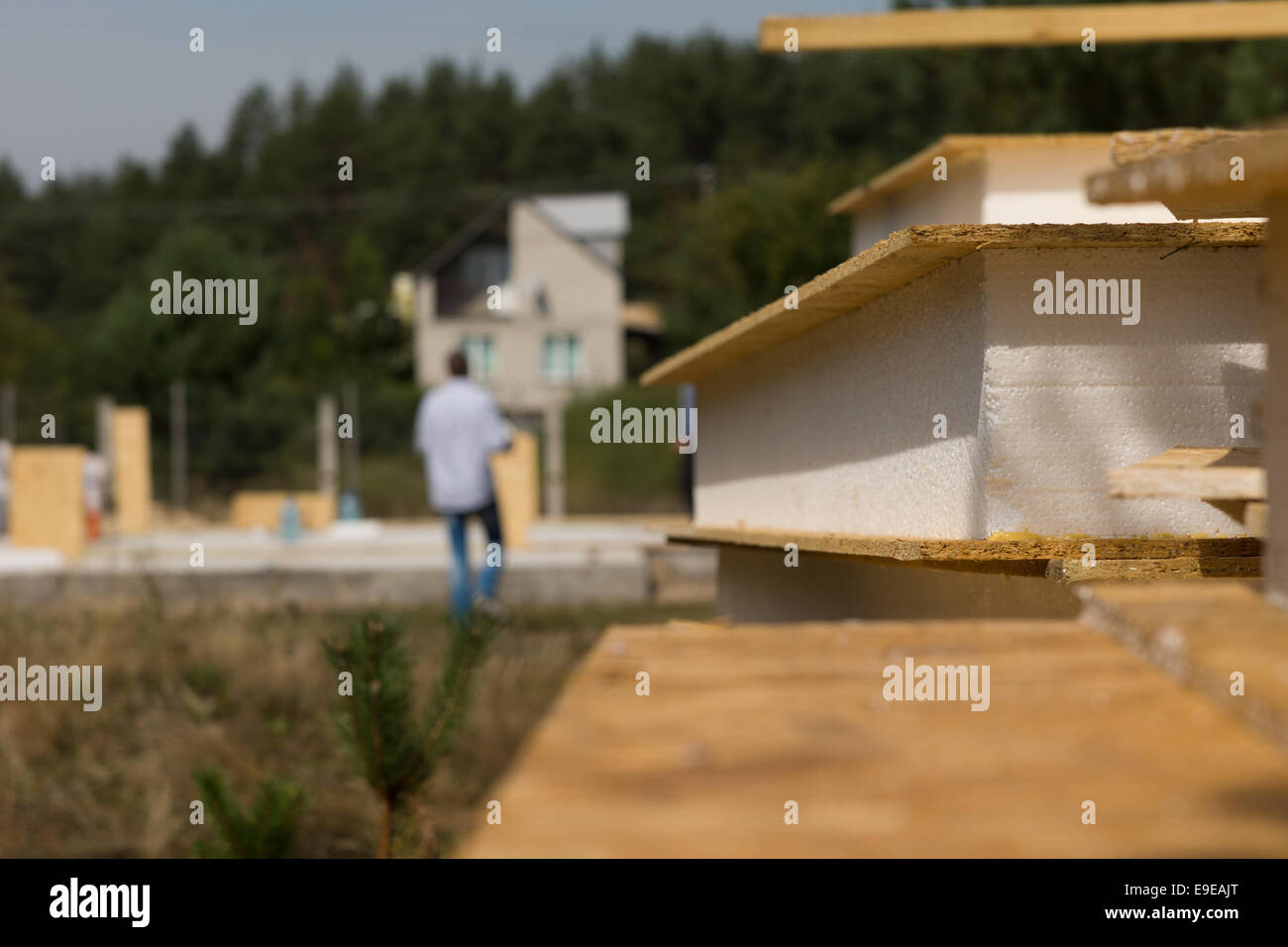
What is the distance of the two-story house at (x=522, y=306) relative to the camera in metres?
51.6

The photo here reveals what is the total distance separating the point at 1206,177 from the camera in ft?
6.33

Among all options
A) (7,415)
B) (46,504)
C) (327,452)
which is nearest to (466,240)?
(7,415)

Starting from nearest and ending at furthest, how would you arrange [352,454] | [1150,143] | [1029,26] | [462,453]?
[1150,143], [1029,26], [462,453], [352,454]

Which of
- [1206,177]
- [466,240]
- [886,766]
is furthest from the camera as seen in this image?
[466,240]

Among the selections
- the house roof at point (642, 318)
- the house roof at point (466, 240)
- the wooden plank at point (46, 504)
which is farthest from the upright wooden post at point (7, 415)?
the house roof at point (642, 318)

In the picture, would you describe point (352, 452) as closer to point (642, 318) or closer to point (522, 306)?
point (522, 306)

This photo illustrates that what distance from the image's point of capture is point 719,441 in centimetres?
599

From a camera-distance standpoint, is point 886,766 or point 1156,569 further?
point 1156,569

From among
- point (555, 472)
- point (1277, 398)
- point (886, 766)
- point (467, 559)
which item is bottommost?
point (467, 559)

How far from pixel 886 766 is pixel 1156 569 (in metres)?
1.80
